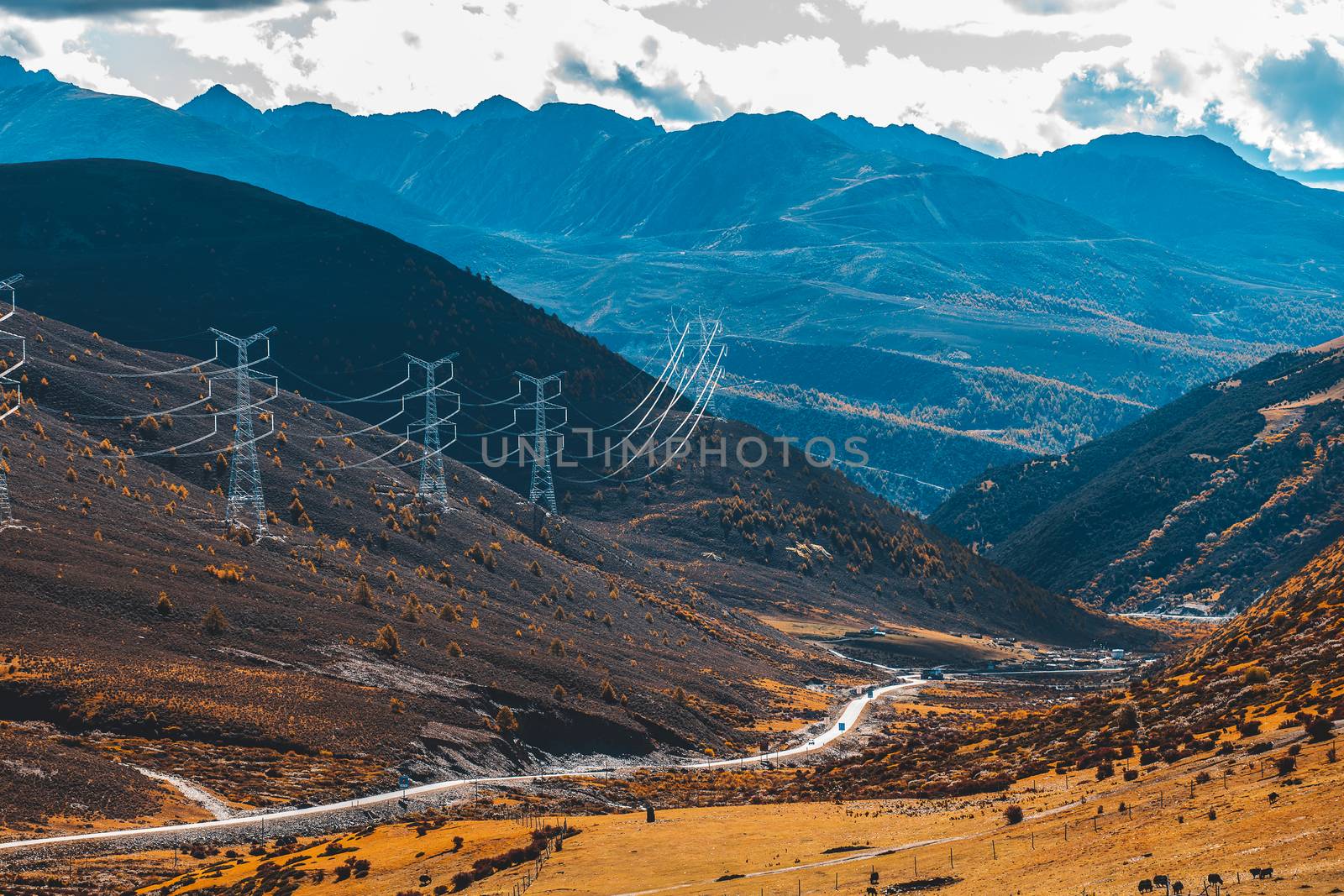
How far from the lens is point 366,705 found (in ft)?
375

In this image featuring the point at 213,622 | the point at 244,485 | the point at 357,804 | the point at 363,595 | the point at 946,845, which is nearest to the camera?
the point at 946,845

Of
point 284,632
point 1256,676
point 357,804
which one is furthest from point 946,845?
point 284,632

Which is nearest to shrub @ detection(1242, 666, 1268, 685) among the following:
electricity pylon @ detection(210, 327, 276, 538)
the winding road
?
the winding road

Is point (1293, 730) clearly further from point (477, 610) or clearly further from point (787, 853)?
point (477, 610)

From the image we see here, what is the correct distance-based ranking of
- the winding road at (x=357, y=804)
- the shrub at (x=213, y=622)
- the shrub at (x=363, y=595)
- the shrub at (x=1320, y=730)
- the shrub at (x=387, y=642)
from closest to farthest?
1. the shrub at (x=1320, y=730)
2. the winding road at (x=357, y=804)
3. the shrub at (x=213, y=622)
4. the shrub at (x=387, y=642)
5. the shrub at (x=363, y=595)

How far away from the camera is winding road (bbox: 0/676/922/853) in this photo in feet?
261

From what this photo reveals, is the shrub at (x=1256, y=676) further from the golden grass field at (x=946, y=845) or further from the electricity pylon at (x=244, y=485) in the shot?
the electricity pylon at (x=244, y=485)

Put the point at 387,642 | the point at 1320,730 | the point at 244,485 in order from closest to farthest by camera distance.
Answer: the point at 1320,730, the point at 387,642, the point at 244,485

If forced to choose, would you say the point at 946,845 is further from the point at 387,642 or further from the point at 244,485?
the point at 244,485

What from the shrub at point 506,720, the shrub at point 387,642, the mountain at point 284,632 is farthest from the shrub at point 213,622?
the shrub at point 506,720

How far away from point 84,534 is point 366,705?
33.3 metres

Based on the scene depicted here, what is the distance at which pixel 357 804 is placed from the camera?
310 ft

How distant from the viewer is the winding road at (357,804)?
7956 centimetres

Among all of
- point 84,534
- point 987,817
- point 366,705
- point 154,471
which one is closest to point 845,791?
point 987,817
